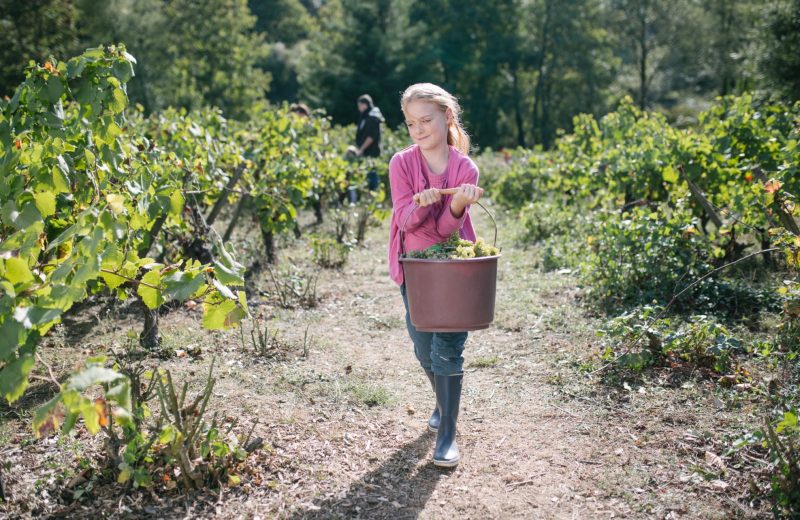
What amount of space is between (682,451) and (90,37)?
3083 cm

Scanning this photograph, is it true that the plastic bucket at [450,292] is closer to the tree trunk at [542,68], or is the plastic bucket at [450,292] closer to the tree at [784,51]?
the tree at [784,51]

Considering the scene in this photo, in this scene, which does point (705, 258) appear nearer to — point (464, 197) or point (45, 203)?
point (464, 197)

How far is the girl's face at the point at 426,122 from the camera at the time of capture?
2.90 metres

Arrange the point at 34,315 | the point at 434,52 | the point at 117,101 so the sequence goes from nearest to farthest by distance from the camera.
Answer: the point at 34,315, the point at 117,101, the point at 434,52

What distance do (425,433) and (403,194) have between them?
1.28m

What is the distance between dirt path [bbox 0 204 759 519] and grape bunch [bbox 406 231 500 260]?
3.32 feet

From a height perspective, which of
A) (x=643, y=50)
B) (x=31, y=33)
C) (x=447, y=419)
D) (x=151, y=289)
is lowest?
(x=447, y=419)

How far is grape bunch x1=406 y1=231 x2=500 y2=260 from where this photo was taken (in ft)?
8.91

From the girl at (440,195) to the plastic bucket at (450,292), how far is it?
244mm

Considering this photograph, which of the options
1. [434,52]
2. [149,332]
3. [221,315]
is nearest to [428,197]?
[221,315]

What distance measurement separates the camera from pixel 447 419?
3.10 metres

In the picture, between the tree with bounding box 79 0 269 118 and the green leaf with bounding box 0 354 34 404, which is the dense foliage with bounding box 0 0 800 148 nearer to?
the tree with bounding box 79 0 269 118

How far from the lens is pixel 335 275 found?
7023 millimetres

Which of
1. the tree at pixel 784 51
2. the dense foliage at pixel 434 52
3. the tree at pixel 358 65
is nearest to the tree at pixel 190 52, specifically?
the dense foliage at pixel 434 52
